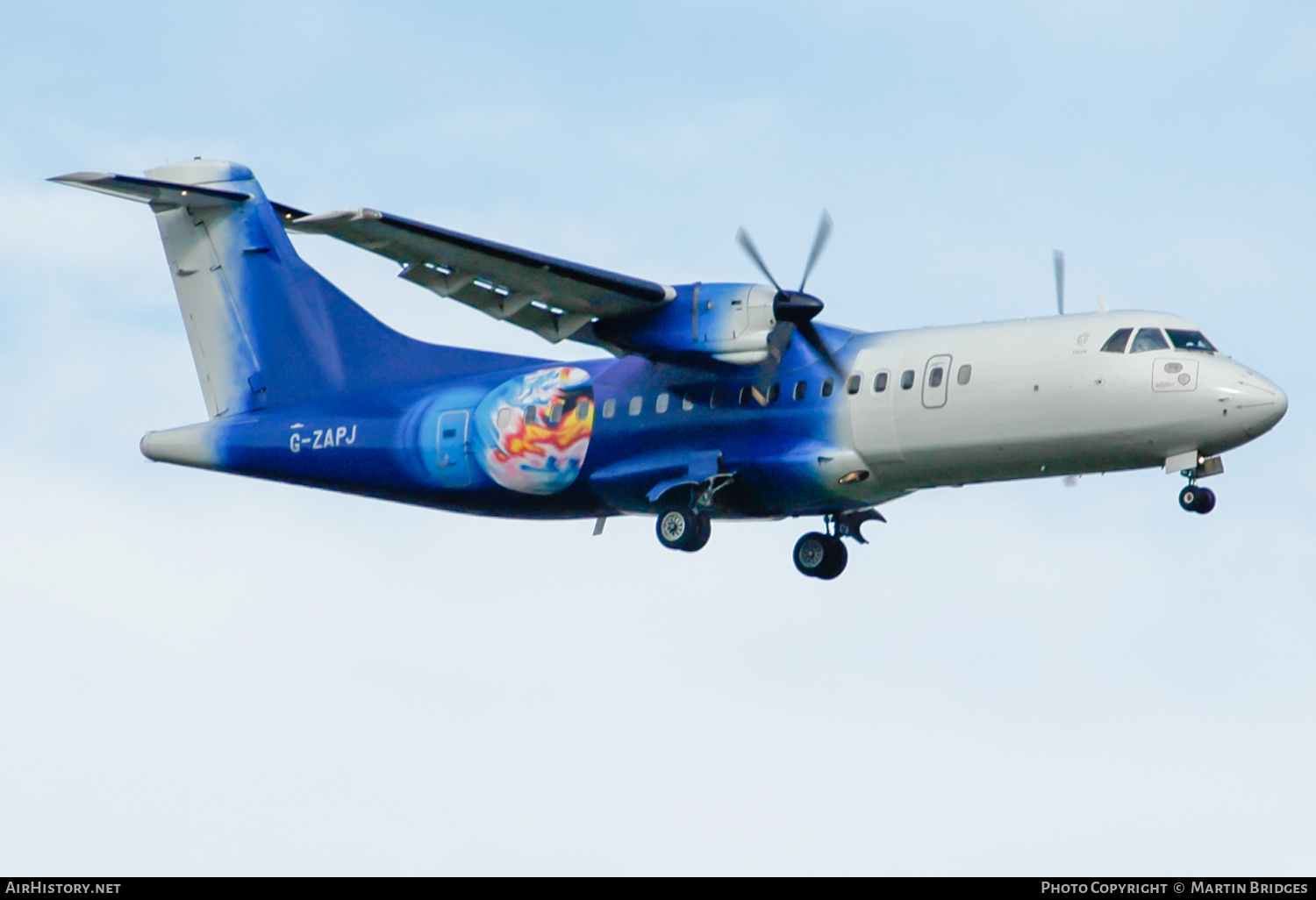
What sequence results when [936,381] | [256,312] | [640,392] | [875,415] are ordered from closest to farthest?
[936,381], [875,415], [640,392], [256,312]

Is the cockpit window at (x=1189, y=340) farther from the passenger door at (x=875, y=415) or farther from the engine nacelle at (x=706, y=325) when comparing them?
the engine nacelle at (x=706, y=325)

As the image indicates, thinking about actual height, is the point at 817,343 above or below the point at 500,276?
below

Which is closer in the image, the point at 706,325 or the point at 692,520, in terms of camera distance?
the point at 706,325

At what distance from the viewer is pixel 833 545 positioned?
22750 millimetres

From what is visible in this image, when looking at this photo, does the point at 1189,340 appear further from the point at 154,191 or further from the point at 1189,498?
the point at 154,191

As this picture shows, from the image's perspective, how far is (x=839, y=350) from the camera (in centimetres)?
2112

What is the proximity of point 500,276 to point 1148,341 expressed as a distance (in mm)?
7193

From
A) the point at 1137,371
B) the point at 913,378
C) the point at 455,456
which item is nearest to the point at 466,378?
the point at 455,456

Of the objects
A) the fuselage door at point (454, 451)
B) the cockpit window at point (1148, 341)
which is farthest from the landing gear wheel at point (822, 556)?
the cockpit window at point (1148, 341)

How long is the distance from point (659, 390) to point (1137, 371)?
5628 mm

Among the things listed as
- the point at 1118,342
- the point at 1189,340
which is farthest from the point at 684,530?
the point at 1189,340

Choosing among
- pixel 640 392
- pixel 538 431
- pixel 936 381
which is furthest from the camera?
pixel 538 431

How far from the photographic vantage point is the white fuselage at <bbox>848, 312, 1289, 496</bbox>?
62.5ft

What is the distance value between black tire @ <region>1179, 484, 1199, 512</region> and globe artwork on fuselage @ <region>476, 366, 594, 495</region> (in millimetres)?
6998
